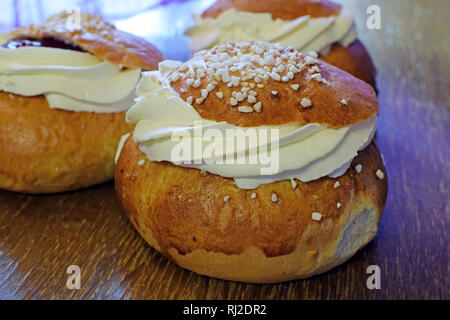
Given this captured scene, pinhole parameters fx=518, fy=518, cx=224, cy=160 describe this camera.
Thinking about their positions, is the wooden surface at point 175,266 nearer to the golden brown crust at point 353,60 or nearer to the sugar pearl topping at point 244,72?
the golden brown crust at point 353,60

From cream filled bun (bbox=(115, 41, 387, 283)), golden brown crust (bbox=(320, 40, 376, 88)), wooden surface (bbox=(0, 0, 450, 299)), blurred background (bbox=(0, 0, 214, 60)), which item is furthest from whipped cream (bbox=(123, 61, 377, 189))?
blurred background (bbox=(0, 0, 214, 60))

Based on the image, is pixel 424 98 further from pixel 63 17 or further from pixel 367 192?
pixel 63 17

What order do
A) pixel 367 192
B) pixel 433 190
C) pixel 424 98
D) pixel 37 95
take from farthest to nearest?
pixel 424 98 < pixel 433 190 < pixel 37 95 < pixel 367 192
